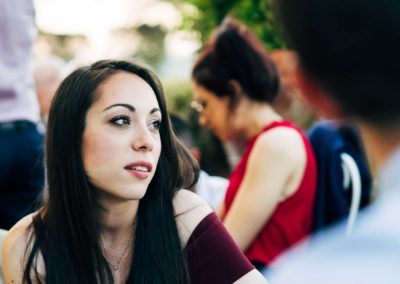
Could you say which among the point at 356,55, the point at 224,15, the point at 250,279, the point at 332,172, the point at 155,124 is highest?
→ the point at 224,15

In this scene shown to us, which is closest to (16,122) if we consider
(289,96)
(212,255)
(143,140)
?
(143,140)

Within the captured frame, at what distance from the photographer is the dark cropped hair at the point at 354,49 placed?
921mm

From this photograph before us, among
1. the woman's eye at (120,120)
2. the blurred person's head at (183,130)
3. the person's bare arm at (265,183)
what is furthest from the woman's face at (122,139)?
the person's bare arm at (265,183)

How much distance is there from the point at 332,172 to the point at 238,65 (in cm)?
71

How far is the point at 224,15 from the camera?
271 inches

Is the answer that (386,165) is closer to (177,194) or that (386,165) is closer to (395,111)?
(395,111)

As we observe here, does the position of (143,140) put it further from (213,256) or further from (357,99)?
(357,99)

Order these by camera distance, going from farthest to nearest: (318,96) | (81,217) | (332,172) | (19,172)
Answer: (332,172), (19,172), (81,217), (318,96)

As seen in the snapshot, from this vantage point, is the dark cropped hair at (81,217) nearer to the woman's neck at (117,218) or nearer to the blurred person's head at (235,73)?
the woman's neck at (117,218)

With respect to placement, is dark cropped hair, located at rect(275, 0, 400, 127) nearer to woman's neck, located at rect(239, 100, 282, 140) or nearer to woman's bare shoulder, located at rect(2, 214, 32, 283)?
woman's bare shoulder, located at rect(2, 214, 32, 283)

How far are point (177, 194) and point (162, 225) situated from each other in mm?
147

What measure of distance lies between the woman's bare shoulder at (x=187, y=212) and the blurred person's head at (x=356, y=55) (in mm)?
1438

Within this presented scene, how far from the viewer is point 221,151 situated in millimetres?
9164

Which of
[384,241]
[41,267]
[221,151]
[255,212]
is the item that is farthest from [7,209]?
[221,151]
